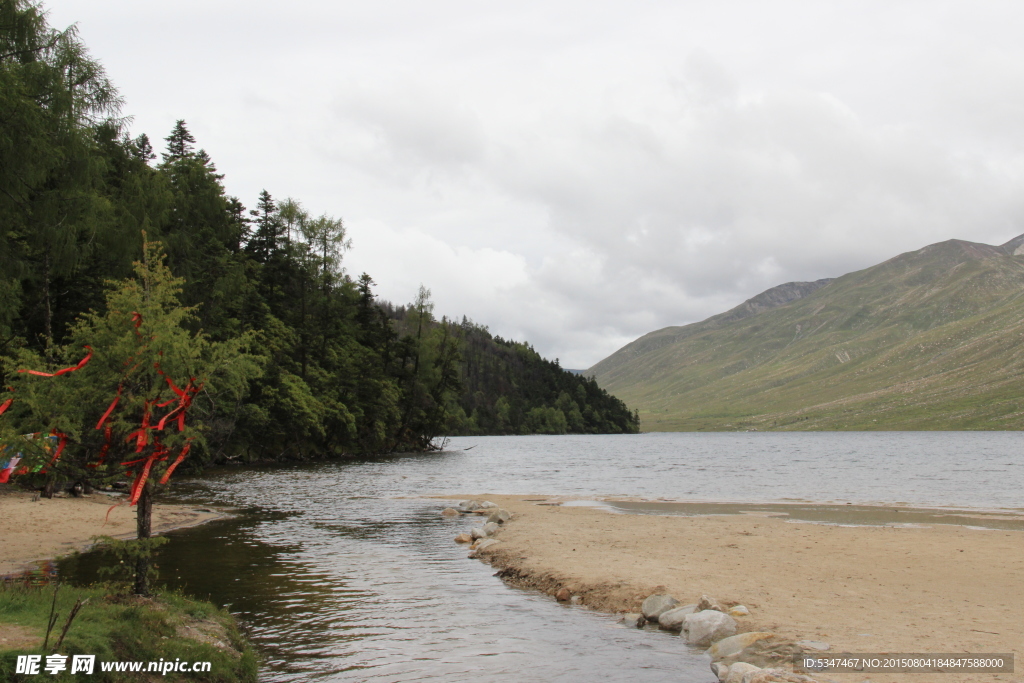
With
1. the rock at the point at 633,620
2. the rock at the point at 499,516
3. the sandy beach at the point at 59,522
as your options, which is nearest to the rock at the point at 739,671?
the rock at the point at 633,620

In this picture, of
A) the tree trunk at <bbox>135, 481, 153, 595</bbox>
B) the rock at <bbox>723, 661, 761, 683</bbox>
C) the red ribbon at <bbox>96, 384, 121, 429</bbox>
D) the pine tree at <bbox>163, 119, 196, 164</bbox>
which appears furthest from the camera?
the pine tree at <bbox>163, 119, 196, 164</bbox>

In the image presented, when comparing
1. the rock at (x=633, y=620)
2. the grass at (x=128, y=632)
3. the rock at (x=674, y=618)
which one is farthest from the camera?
the rock at (x=633, y=620)

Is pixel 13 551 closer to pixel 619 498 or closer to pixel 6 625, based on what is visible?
pixel 6 625

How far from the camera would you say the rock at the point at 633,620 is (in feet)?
48.9

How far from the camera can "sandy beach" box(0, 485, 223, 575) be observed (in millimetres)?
20328

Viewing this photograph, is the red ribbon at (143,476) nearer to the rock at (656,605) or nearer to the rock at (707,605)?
the rock at (656,605)

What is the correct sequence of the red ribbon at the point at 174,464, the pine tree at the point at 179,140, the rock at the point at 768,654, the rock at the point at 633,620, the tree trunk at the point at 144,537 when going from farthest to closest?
the pine tree at the point at 179,140, the rock at the point at 633,620, the red ribbon at the point at 174,464, the tree trunk at the point at 144,537, the rock at the point at 768,654

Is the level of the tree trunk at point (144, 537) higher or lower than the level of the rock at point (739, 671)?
higher

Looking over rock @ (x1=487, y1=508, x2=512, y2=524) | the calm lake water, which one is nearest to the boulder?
the calm lake water

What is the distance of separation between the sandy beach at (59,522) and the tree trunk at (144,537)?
726 centimetres

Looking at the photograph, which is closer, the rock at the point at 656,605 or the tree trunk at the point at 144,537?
the tree trunk at the point at 144,537

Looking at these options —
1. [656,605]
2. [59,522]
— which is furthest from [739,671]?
[59,522]

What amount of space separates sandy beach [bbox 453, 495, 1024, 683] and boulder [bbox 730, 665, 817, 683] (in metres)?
0.48

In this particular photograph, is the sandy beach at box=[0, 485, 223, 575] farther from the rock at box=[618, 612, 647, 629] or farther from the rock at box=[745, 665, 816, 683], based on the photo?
the rock at box=[745, 665, 816, 683]
